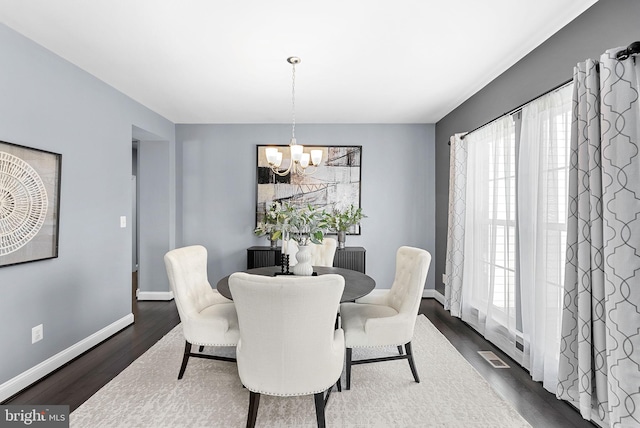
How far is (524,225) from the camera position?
8.46 feet

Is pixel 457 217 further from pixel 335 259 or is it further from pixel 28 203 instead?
pixel 28 203

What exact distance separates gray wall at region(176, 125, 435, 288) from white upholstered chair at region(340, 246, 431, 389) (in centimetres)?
218

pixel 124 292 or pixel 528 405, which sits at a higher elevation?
pixel 124 292

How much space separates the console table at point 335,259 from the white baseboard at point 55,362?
5.26ft

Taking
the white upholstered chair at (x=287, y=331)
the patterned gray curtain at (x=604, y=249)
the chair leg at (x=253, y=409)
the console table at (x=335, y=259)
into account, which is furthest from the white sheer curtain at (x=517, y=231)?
the chair leg at (x=253, y=409)

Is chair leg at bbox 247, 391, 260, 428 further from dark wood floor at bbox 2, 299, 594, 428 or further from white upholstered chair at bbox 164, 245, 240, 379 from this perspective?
dark wood floor at bbox 2, 299, 594, 428

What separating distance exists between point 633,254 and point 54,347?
3.91 meters

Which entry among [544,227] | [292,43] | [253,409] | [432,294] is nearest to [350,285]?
[253,409]

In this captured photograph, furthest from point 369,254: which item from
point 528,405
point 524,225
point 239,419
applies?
point 239,419

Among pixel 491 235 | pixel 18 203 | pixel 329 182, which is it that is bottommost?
pixel 491 235

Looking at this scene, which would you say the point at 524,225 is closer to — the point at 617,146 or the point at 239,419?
the point at 617,146

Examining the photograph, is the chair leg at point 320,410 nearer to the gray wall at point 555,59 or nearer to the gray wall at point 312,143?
the gray wall at point 555,59

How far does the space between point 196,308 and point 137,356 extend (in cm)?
85

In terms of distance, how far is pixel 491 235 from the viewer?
3.13 m
